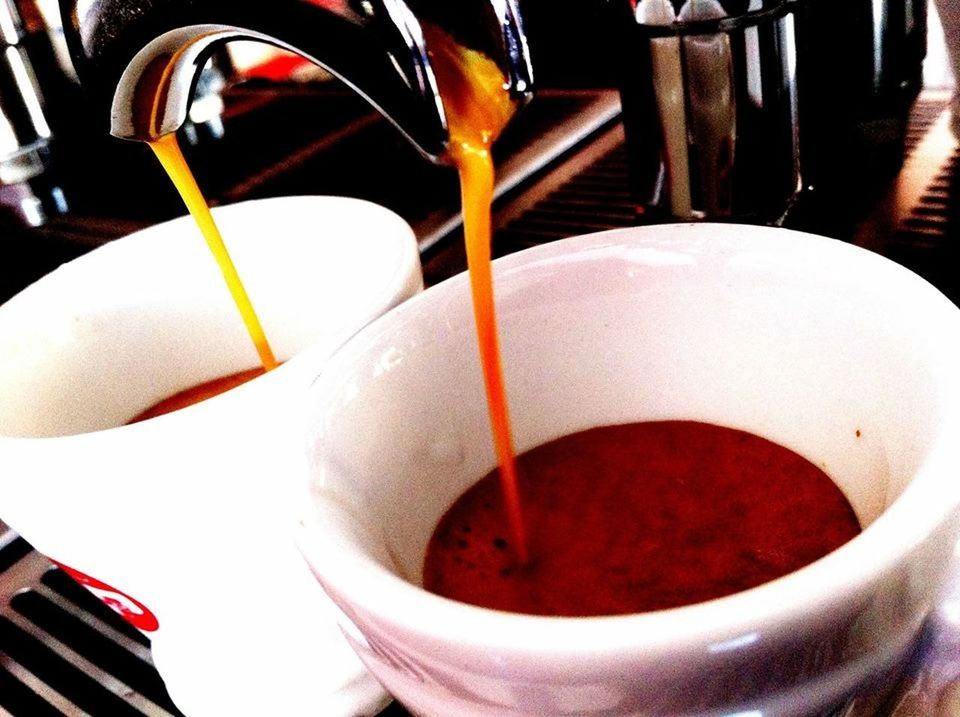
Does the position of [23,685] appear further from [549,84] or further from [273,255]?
[549,84]

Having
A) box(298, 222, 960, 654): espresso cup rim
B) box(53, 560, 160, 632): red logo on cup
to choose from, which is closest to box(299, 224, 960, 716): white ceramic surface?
box(298, 222, 960, 654): espresso cup rim

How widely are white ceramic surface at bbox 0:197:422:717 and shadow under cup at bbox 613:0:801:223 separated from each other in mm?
118

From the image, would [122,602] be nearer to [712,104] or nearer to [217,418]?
[217,418]

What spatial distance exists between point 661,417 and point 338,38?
0.73 feet

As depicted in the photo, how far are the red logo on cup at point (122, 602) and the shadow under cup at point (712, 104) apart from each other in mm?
271

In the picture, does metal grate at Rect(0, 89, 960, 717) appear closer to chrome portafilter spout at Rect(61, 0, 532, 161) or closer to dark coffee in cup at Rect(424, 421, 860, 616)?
dark coffee in cup at Rect(424, 421, 860, 616)

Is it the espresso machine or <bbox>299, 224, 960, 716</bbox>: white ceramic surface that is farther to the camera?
the espresso machine

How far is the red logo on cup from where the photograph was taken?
369mm

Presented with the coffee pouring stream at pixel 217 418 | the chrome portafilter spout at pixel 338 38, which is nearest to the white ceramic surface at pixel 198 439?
the coffee pouring stream at pixel 217 418

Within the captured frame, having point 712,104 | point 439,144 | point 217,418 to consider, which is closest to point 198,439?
point 217,418

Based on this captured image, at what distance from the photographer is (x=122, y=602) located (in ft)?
1.23

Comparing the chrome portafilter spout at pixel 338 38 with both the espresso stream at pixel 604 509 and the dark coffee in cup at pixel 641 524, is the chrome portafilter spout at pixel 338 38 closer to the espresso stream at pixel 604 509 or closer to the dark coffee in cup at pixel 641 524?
the espresso stream at pixel 604 509

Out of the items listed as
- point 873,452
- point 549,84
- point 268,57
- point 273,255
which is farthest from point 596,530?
point 268,57

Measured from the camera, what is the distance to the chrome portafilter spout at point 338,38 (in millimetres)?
250
